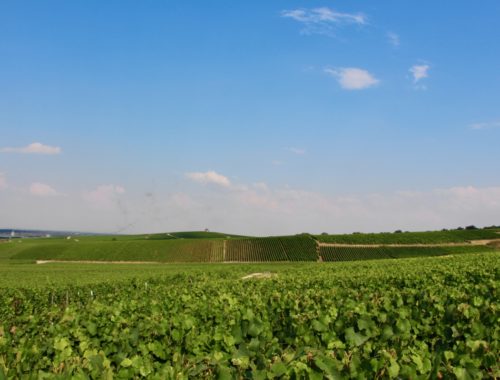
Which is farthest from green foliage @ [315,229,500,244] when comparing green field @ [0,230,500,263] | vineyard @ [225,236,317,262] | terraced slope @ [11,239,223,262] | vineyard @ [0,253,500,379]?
vineyard @ [0,253,500,379]

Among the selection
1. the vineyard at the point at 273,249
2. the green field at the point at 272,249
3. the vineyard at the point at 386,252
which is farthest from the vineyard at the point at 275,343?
the green field at the point at 272,249

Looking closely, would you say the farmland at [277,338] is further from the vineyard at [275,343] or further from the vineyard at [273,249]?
the vineyard at [273,249]

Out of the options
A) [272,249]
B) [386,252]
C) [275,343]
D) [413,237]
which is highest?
[275,343]

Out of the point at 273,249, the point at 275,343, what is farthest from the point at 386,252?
the point at 275,343

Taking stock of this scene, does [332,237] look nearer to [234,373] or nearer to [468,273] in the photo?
[468,273]

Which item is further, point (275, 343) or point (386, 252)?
point (386, 252)

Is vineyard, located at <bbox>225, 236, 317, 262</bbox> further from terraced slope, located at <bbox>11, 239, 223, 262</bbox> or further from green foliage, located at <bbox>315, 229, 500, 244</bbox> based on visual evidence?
green foliage, located at <bbox>315, 229, 500, 244</bbox>

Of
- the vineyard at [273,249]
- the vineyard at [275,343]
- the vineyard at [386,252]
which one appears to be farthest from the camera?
the vineyard at [273,249]

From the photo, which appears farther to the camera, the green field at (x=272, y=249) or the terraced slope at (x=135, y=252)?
the terraced slope at (x=135, y=252)

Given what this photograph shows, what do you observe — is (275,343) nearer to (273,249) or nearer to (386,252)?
(386,252)

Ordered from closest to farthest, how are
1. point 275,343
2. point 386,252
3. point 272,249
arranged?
point 275,343, point 386,252, point 272,249

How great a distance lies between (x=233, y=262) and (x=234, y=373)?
76485 mm

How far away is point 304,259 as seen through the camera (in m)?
79.6

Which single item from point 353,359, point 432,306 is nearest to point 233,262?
point 432,306
